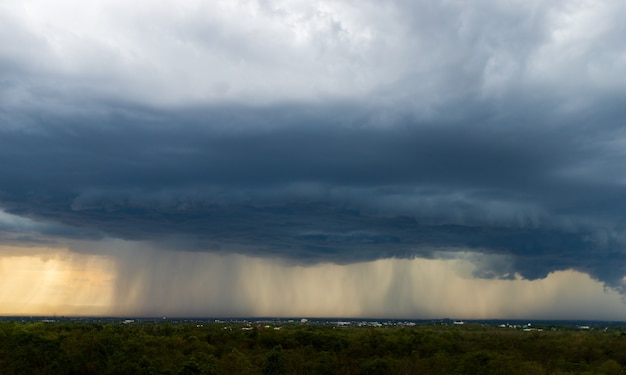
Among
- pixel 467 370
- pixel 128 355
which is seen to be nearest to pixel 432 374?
pixel 467 370

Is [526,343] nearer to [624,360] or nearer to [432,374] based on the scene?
[624,360]

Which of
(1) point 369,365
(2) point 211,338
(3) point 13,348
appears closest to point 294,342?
(2) point 211,338

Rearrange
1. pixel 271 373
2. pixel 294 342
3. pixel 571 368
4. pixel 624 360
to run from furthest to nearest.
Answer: pixel 294 342 → pixel 624 360 → pixel 571 368 → pixel 271 373

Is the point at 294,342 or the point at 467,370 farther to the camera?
the point at 294,342

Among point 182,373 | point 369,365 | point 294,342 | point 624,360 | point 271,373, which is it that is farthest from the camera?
point 294,342

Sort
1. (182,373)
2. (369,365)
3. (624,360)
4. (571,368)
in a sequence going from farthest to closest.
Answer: (624,360)
(571,368)
(369,365)
(182,373)

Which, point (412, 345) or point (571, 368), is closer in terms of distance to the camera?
point (571, 368)

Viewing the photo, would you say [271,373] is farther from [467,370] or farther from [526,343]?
[526,343]

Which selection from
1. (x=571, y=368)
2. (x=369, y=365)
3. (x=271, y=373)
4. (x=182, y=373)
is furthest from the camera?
(x=571, y=368)
